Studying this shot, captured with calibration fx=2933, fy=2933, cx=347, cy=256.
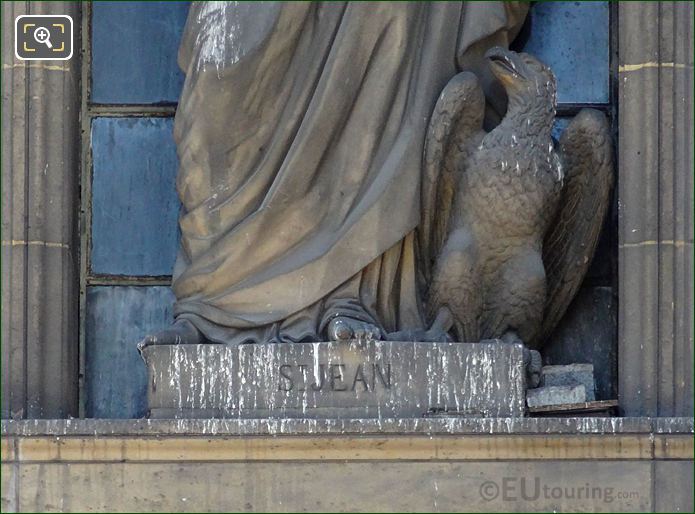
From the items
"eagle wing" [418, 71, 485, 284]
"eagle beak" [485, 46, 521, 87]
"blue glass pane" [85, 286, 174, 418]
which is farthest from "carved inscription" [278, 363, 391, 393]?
"eagle beak" [485, 46, 521, 87]

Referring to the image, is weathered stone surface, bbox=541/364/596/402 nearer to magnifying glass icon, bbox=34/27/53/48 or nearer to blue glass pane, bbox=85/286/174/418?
blue glass pane, bbox=85/286/174/418

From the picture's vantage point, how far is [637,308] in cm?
1138

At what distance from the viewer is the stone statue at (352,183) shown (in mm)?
11500

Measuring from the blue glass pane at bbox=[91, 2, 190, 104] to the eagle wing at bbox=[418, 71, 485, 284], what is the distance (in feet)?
4.29

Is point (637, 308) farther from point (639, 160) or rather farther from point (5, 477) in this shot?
point (5, 477)

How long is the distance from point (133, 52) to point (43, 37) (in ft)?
2.06

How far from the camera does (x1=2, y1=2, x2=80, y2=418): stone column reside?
11.5m

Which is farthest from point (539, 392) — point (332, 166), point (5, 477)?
point (5, 477)

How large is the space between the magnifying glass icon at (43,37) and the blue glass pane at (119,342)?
1066mm

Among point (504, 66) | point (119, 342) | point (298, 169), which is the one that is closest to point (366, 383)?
point (298, 169)

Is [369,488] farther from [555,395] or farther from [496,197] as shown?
[496,197]

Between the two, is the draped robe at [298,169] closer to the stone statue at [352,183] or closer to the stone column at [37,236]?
the stone statue at [352,183]

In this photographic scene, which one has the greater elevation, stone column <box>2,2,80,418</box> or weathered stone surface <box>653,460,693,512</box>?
stone column <box>2,2,80,418</box>

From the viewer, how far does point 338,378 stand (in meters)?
11.3
